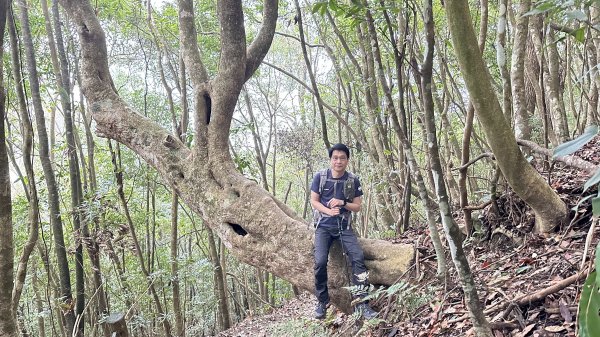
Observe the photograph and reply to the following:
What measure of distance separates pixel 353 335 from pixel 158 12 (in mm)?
8538

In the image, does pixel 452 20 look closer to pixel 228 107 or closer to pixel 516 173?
pixel 516 173

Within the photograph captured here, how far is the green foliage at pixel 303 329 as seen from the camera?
4.09 meters

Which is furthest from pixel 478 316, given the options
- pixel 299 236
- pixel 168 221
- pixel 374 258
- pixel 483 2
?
pixel 168 221

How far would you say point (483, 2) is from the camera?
12.2 feet

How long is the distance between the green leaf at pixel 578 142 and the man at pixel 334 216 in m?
3.04

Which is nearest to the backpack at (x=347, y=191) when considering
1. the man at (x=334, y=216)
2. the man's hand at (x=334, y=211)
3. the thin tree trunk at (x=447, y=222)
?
the man at (x=334, y=216)

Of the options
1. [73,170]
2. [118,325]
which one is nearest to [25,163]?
[118,325]

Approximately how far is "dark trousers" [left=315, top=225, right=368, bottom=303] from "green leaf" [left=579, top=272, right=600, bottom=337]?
311 cm

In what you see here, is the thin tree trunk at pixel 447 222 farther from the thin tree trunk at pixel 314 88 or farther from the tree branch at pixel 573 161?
the thin tree trunk at pixel 314 88

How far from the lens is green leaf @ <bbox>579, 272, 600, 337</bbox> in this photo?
86 centimetres

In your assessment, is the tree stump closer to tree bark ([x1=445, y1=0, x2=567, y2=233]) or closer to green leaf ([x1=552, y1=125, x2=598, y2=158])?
tree bark ([x1=445, y1=0, x2=567, y2=233])

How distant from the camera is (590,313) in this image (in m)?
0.87

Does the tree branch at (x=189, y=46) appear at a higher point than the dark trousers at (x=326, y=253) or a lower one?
higher

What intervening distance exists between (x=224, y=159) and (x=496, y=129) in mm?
2976
